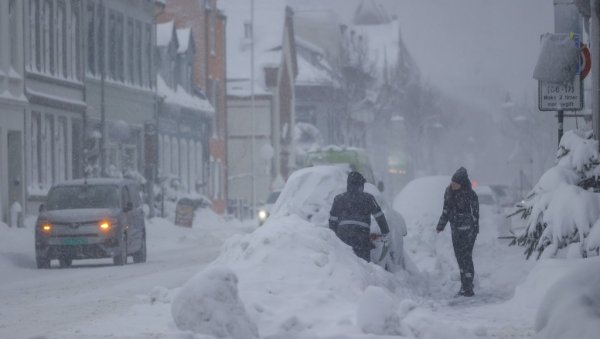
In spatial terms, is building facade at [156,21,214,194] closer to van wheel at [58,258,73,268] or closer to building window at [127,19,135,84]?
building window at [127,19,135,84]

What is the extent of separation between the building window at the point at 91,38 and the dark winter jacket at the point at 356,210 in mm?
30496

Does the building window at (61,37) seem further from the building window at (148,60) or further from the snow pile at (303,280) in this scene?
the snow pile at (303,280)

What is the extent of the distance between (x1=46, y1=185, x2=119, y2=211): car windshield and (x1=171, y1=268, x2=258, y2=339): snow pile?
16.1 metres

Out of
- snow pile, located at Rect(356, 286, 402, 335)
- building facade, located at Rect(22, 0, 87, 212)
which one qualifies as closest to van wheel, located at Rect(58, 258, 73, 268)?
building facade, located at Rect(22, 0, 87, 212)

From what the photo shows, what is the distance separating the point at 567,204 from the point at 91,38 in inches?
1265

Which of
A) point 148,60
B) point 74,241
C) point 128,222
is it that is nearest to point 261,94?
point 148,60

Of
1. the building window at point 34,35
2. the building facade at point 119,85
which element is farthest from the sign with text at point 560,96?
the building facade at point 119,85

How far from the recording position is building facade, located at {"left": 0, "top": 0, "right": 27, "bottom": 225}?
38062mm

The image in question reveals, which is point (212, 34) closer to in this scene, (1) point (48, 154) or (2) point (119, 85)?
(2) point (119, 85)

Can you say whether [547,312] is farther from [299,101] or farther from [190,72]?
[299,101]

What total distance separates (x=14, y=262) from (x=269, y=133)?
5054cm

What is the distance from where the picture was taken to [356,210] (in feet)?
57.3

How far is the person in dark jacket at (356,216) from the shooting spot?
17.4 meters

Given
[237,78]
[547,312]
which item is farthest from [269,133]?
[547,312]
